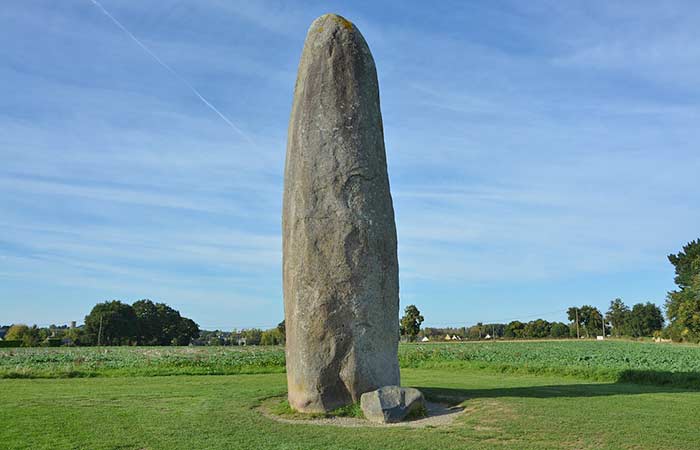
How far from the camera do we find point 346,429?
10.4m

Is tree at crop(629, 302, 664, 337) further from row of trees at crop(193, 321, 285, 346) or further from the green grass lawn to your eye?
the green grass lawn

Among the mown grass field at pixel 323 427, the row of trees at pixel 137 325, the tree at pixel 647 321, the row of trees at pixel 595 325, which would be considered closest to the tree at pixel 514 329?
the row of trees at pixel 595 325

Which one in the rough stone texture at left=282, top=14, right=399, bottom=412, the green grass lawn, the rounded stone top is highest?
the rounded stone top

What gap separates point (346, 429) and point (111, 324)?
73709 mm

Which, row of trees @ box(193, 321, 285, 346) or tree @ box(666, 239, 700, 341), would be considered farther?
row of trees @ box(193, 321, 285, 346)

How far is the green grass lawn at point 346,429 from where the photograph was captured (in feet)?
30.8

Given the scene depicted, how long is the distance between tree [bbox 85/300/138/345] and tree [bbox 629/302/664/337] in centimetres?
7568

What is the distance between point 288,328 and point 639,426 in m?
6.46

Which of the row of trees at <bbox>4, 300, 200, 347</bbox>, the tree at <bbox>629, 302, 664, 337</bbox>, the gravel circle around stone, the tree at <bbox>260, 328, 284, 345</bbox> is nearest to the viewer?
the gravel circle around stone

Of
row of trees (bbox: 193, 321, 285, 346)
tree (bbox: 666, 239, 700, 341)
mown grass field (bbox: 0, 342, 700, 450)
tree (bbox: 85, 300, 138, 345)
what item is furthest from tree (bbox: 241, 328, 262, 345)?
mown grass field (bbox: 0, 342, 700, 450)

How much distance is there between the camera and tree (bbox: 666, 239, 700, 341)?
5594 cm

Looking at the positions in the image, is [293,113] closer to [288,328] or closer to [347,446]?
[288,328]

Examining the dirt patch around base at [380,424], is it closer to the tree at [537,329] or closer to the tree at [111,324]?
the tree at [111,324]

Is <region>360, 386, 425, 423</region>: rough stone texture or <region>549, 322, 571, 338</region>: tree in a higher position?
<region>549, 322, 571, 338</region>: tree
